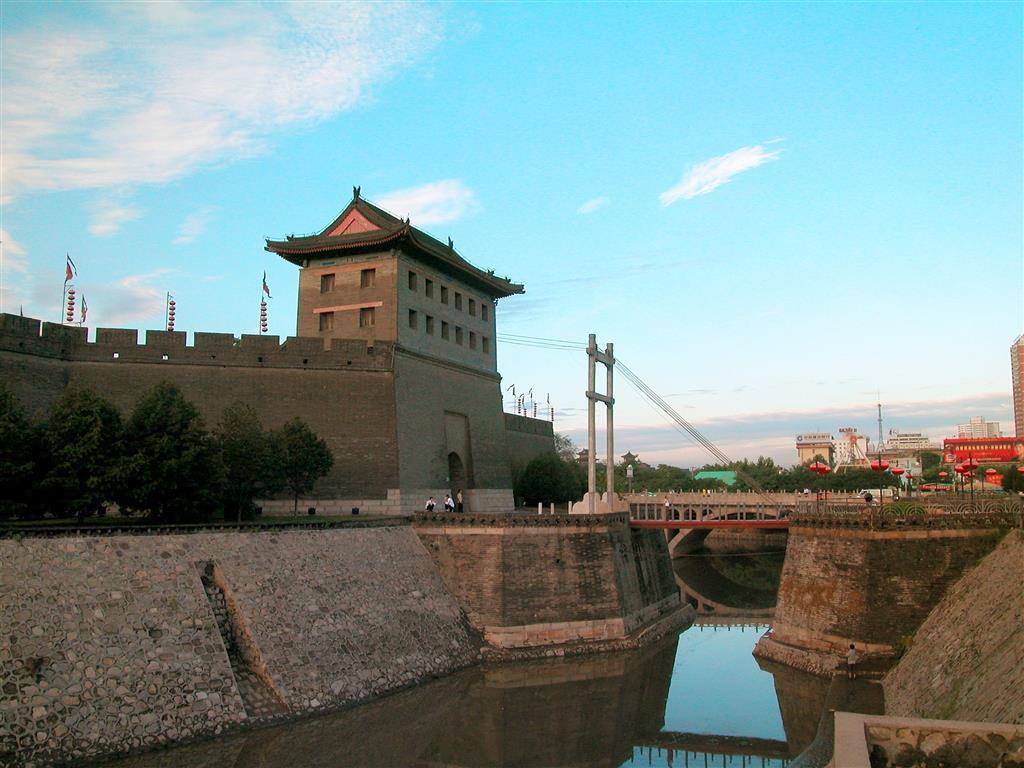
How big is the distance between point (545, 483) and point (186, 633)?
27252 millimetres

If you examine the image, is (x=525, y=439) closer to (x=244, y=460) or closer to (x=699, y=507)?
(x=699, y=507)

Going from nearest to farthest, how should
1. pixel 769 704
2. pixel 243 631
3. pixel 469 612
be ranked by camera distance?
1. pixel 243 631
2. pixel 769 704
3. pixel 469 612

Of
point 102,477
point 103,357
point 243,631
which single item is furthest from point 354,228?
point 243,631

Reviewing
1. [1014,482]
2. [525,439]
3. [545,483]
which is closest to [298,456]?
[545,483]

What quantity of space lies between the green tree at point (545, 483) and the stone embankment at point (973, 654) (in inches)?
949

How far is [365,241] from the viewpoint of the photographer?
34.1m

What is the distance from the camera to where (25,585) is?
16.4 meters

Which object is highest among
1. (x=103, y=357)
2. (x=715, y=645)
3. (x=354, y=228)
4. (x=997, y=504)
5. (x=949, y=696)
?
(x=354, y=228)

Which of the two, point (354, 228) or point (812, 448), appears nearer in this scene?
point (354, 228)

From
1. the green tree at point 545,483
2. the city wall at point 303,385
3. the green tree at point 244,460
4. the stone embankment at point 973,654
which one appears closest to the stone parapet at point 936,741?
the stone embankment at point 973,654

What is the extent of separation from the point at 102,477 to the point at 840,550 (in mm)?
19784

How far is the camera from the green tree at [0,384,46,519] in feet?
65.5

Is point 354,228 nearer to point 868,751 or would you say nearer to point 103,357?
point 103,357

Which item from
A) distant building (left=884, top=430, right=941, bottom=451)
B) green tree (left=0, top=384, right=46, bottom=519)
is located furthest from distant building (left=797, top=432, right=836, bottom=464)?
green tree (left=0, top=384, right=46, bottom=519)
